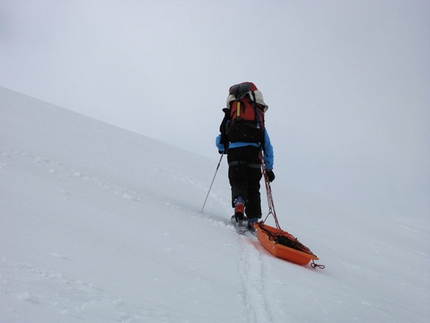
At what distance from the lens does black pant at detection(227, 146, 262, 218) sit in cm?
544

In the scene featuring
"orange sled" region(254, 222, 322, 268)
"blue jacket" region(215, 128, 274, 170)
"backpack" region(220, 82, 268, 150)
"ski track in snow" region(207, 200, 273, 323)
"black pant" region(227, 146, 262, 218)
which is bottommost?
"ski track in snow" region(207, 200, 273, 323)

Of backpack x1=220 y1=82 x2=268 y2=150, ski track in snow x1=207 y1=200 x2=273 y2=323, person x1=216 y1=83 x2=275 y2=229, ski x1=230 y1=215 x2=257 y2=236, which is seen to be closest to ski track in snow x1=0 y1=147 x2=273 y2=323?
ski track in snow x1=207 y1=200 x2=273 y2=323

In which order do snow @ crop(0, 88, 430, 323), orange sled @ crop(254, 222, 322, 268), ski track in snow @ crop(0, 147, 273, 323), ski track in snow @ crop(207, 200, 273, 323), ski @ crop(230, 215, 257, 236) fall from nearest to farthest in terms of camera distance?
ski track in snow @ crop(0, 147, 273, 323)
snow @ crop(0, 88, 430, 323)
ski track in snow @ crop(207, 200, 273, 323)
orange sled @ crop(254, 222, 322, 268)
ski @ crop(230, 215, 257, 236)

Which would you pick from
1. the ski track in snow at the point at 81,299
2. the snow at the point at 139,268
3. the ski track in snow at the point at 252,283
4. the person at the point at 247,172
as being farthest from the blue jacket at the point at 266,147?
the ski track in snow at the point at 81,299

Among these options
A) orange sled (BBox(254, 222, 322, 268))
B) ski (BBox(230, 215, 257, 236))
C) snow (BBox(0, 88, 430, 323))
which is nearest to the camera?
snow (BBox(0, 88, 430, 323))

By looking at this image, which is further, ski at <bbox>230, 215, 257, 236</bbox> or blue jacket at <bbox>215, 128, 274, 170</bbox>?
blue jacket at <bbox>215, 128, 274, 170</bbox>

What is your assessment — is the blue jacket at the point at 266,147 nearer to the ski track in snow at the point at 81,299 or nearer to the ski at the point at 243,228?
the ski at the point at 243,228

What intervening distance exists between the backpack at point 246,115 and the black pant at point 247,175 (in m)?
0.19

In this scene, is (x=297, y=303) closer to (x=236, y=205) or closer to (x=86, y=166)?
(x=236, y=205)

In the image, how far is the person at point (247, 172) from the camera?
5414 mm

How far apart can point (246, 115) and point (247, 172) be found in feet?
2.83

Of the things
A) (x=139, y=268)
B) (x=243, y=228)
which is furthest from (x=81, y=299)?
(x=243, y=228)

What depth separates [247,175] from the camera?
5.54 metres

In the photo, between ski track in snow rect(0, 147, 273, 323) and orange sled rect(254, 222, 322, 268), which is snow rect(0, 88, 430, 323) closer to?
ski track in snow rect(0, 147, 273, 323)
